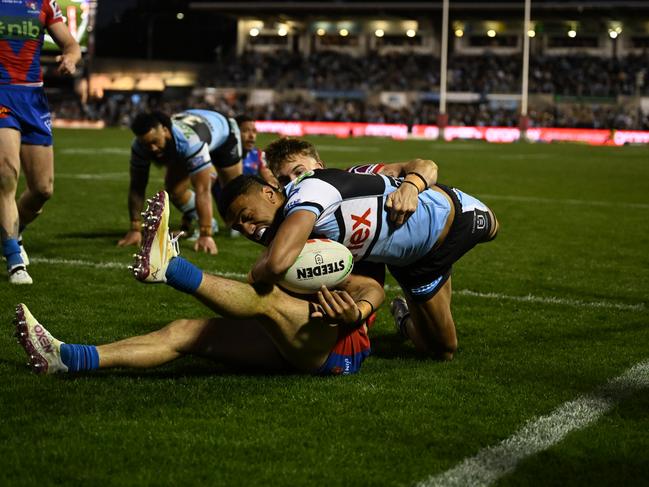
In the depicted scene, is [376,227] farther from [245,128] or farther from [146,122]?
[245,128]

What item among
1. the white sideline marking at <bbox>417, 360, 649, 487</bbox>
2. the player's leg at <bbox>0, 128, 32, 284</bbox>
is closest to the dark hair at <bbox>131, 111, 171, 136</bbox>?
the player's leg at <bbox>0, 128, 32, 284</bbox>

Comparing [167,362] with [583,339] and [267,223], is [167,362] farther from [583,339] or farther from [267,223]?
[583,339]

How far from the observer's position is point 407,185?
16.1 feet

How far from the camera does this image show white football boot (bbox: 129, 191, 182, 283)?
13.5 feet

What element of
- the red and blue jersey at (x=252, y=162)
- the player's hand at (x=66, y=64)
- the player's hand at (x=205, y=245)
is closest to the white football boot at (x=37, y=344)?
the player's hand at (x=66, y=64)

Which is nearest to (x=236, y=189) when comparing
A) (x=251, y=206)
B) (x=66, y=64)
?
(x=251, y=206)

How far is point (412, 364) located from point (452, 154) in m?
26.4

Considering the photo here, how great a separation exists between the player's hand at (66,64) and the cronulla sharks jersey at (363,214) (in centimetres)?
315

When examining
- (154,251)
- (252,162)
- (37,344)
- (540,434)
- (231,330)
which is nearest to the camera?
(540,434)

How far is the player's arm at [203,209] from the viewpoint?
32.2 feet

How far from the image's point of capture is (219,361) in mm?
4883

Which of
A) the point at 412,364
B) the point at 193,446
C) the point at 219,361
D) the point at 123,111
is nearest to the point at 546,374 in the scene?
the point at 412,364

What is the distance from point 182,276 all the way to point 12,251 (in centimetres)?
358

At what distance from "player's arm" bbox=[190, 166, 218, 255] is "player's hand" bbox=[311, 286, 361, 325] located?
17.8 feet
